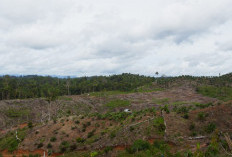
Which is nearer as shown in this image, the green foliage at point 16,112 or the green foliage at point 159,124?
the green foliage at point 159,124

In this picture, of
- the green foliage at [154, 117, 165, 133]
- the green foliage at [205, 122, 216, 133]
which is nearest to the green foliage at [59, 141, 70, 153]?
the green foliage at [154, 117, 165, 133]

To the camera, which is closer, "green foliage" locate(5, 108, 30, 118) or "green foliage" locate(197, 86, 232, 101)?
"green foliage" locate(5, 108, 30, 118)

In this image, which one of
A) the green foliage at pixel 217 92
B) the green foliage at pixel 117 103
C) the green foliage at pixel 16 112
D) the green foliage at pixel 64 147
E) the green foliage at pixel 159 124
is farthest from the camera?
the green foliage at pixel 217 92

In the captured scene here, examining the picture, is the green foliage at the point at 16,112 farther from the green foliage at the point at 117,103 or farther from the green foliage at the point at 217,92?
the green foliage at the point at 217,92

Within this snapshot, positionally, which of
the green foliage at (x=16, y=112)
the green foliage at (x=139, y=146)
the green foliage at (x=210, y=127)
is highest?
the green foliage at (x=210, y=127)

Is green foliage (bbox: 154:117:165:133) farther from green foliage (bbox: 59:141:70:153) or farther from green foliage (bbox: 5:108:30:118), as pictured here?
green foliage (bbox: 5:108:30:118)

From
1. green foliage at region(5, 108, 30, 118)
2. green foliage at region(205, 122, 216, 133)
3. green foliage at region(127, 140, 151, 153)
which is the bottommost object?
green foliage at region(5, 108, 30, 118)

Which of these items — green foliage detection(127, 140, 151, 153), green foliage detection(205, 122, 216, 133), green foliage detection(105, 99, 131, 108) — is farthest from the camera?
green foliage detection(105, 99, 131, 108)

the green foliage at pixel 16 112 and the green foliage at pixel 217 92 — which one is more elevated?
the green foliage at pixel 217 92

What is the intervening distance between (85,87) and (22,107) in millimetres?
37996

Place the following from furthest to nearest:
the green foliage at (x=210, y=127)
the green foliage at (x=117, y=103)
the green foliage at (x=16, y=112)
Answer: the green foliage at (x=117, y=103)
the green foliage at (x=16, y=112)
the green foliage at (x=210, y=127)

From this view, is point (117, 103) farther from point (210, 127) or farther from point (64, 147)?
point (210, 127)

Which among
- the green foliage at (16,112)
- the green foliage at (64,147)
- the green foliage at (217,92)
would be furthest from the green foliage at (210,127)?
the green foliage at (217,92)

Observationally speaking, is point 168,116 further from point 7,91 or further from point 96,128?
point 7,91
